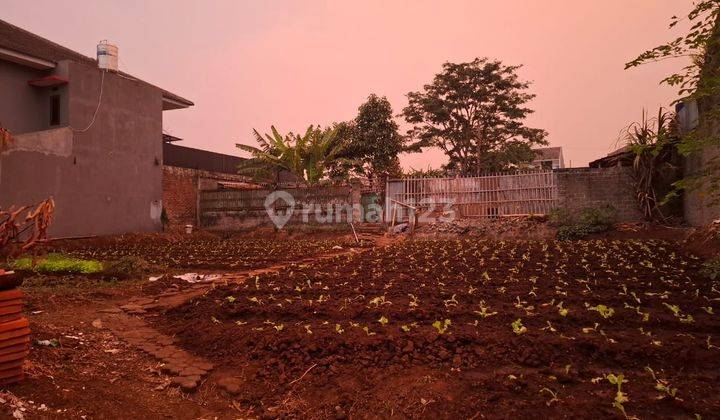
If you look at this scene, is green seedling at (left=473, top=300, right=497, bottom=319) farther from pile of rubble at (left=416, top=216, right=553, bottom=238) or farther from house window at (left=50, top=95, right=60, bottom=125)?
house window at (left=50, top=95, right=60, bottom=125)

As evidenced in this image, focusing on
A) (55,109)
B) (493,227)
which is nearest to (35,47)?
(55,109)

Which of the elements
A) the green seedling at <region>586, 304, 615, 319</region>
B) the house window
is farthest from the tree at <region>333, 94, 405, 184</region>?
the green seedling at <region>586, 304, 615, 319</region>

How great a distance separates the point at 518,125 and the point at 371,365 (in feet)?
76.5

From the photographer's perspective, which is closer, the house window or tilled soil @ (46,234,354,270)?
tilled soil @ (46,234,354,270)

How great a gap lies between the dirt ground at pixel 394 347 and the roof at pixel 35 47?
10.5 metres

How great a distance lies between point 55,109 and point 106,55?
2.96 meters

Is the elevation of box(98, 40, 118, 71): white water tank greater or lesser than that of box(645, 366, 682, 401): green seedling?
greater

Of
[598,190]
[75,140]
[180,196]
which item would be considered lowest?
[598,190]

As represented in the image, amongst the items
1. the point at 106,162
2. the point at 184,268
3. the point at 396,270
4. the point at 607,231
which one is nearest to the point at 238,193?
the point at 106,162

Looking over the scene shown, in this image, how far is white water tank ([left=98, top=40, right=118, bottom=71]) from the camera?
16609 millimetres

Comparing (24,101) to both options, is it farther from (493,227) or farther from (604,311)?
(604,311)

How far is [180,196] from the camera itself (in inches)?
778

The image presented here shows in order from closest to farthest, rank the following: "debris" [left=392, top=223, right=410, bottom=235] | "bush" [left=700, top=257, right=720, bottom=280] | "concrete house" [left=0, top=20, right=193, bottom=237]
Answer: "bush" [left=700, top=257, right=720, bottom=280]
"concrete house" [left=0, top=20, right=193, bottom=237]
"debris" [left=392, top=223, right=410, bottom=235]

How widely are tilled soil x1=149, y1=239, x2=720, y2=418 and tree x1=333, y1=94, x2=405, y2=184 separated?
649 inches
